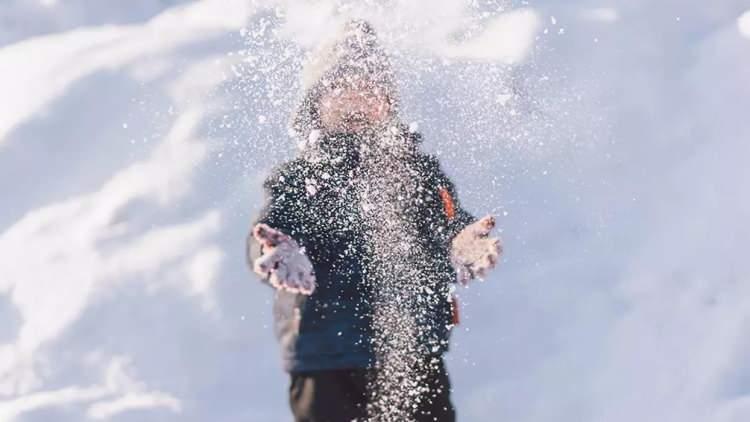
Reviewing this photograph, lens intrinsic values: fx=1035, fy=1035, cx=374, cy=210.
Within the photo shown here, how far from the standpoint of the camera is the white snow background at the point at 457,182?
224 centimetres

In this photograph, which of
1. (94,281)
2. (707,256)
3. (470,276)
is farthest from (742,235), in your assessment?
(94,281)

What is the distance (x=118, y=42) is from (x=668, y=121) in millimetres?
1423

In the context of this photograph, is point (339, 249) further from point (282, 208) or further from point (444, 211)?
point (444, 211)

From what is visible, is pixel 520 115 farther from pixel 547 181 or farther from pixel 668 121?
pixel 668 121

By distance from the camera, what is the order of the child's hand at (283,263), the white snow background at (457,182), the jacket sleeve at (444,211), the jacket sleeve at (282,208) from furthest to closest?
1. the white snow background at (457,182)
2. the jacket sleeve at (444,211)
3. the jacket sleeve at (282,208)
4. the child's hand at (283,263)

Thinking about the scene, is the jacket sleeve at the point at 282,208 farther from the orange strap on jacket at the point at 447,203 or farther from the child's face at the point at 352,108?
the orange strap on jacket at the point at 447,203

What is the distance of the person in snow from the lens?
196 centimetres

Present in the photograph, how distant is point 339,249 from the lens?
2.01m

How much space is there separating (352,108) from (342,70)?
0.30 feet

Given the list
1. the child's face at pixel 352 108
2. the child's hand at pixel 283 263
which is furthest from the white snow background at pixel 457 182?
the child's hand at pixel 283 263

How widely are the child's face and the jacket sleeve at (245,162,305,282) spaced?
0.47 feet

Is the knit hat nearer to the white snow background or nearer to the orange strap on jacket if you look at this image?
the orange strap on jacket

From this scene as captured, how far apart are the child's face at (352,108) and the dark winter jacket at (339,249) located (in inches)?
1.3

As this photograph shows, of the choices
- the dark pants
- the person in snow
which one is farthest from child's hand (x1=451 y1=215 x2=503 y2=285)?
the dark pants
